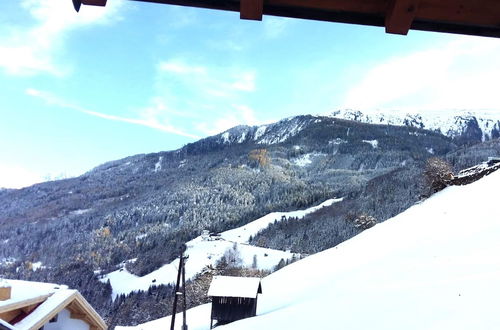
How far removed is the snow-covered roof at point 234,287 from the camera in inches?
1262

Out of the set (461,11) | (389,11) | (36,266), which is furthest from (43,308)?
(36,266)

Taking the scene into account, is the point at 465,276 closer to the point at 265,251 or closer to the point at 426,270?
the point at 426,270

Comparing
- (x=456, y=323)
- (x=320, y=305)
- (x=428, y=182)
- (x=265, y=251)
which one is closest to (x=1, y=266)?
(x=265, y=251)

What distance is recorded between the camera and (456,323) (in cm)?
998

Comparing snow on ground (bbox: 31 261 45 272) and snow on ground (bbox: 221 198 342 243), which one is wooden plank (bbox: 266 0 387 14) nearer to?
snow on ground (bbox: 221 198 342 243)

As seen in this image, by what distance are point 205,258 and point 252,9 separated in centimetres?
10554

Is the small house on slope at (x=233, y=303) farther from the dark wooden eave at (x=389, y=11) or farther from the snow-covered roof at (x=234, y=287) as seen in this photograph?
the dark wooden eave at (x=389, y=11)

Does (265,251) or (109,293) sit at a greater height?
(265,251)

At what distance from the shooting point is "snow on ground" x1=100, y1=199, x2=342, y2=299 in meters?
97.2

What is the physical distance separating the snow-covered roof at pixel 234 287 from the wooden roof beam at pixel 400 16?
97.6 ft

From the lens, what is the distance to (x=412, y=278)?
1873cm

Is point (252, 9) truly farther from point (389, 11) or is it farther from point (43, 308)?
point (43, 308)

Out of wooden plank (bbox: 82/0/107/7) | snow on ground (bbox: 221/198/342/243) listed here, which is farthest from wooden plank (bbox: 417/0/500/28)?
snow on ground (bbox: 221/198/342/243)

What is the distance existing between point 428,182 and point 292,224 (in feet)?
252
